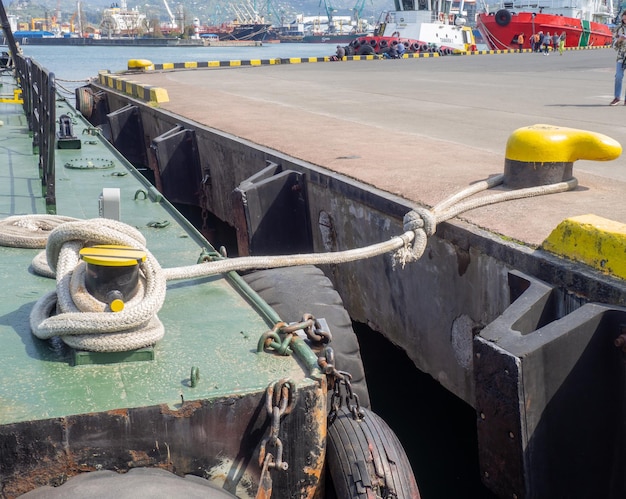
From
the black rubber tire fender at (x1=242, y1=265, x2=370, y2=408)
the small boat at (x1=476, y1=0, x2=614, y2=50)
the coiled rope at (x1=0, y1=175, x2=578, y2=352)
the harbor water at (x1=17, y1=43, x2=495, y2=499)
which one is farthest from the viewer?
the small boat at (x1=476, y1=0, x2=614, y2=50)

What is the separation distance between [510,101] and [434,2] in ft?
99.9

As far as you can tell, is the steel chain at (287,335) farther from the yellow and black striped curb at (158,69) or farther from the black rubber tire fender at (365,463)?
the yellow and black striped curb at (158,69)

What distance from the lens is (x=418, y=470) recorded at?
472 cm

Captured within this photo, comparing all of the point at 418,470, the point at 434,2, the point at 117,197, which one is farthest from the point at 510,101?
the point at 434,2

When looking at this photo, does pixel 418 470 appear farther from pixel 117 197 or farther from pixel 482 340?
pixel 117 197

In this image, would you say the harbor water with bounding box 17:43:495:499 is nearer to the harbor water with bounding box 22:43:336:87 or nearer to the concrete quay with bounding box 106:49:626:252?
the concrete quay with bounding box 106:49:626:252

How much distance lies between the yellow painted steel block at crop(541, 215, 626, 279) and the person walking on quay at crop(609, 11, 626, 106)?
9224 millimetres

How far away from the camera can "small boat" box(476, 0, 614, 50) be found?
151 ft

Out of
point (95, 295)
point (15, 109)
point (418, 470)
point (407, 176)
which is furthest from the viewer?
point (15, 109)

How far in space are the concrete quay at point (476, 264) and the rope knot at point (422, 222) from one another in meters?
0.16

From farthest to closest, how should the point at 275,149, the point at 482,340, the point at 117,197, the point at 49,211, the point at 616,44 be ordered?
1. the point at 616,44
2. the point at 275,149
3. the point at 49,211
4. the point at 117,197
5. the point at 482,340

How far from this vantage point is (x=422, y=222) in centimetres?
429

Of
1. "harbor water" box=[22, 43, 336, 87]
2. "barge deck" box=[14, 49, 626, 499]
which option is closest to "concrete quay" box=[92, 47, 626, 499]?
"barge deck" box=[14, 49, 626, 499]

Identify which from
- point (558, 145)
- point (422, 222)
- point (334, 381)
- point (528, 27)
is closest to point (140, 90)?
point (558, 145)
